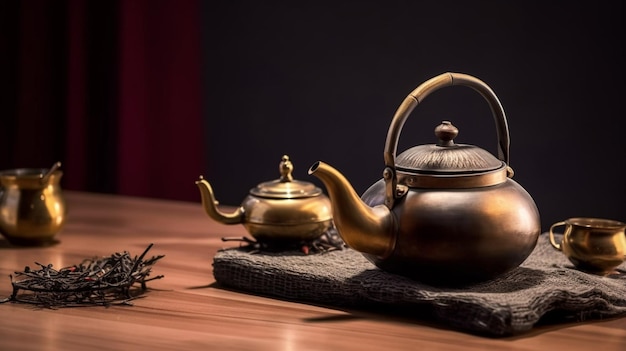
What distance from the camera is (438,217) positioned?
3.92 feet

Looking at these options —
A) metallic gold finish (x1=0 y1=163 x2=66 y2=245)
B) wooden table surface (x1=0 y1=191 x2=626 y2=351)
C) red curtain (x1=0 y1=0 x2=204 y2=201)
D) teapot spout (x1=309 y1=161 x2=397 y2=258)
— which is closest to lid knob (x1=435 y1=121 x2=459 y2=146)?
teapot spout (x1=309 y1=161 x2=397 y2=258)

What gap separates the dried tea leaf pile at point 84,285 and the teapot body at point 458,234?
39 centimetres

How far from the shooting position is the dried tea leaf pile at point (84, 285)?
1296mm

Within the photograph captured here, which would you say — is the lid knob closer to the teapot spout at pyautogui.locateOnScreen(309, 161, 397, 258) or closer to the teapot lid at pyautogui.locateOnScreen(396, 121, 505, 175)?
the teapot lid at pyautogui.locateOnScreen(396, 121, 505, 175)

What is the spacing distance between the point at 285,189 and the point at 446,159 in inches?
13.9

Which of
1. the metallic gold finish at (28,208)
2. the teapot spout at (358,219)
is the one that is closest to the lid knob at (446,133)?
the teapot spout at (358,219)

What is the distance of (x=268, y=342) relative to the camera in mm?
1113

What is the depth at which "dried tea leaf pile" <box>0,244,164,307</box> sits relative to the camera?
1.30 meters

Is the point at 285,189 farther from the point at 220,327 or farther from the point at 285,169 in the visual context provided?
the point at 220,327

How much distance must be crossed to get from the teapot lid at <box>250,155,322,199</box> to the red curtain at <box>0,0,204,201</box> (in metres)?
1.33

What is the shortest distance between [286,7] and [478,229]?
5.16 ft

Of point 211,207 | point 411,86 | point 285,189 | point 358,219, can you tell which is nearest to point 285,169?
point 285,189

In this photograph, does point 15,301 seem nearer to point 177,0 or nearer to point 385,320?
point 385,320

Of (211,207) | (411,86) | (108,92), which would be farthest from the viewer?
(108,92)
